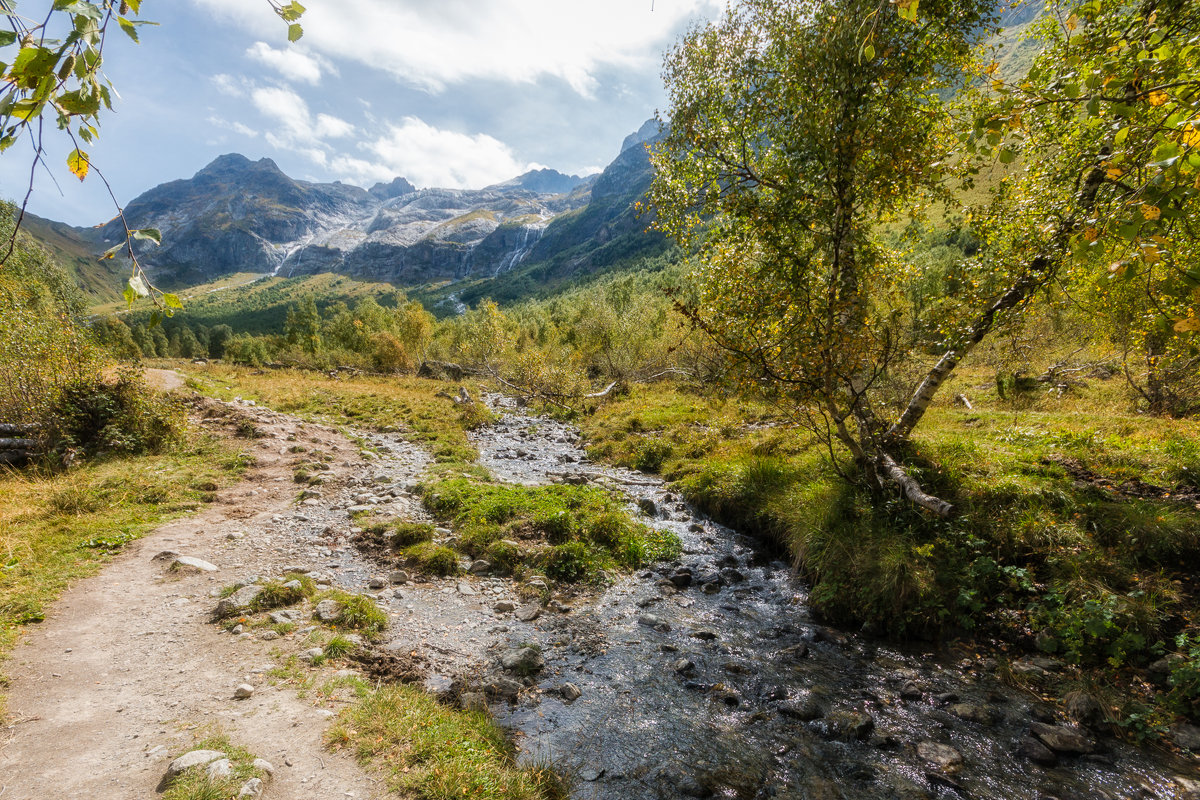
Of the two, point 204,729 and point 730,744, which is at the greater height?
point 204,729

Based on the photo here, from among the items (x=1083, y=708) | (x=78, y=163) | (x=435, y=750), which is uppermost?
(x=78, y=163)

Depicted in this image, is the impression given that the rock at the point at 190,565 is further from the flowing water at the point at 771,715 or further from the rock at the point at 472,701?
the rock at the point at 472,701

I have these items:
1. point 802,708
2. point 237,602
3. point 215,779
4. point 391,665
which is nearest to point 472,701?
point 391,665

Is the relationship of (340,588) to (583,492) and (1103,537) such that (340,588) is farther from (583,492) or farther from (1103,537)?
(1103,537)

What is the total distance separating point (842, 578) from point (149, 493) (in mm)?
17802

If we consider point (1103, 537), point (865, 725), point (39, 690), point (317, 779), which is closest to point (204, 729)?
point (317, 779)

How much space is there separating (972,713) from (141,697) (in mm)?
11888

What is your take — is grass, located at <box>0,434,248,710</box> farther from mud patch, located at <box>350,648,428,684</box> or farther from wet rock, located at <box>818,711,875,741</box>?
wet rock, located at <box>818,711,875,741</box>

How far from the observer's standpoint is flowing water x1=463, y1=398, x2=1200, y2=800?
21.2 feet

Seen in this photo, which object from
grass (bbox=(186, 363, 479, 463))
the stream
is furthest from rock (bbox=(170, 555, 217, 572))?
grass (bbox=(186, 363, 479, 463))

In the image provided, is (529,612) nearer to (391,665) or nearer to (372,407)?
(391,665)

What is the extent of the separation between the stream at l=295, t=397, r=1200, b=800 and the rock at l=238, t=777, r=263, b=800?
2.80 metres

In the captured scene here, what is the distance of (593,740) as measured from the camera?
7.14 meters

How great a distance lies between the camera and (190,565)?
10062 millimetres
